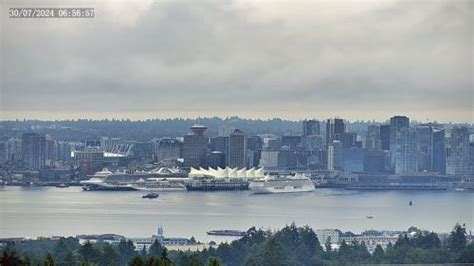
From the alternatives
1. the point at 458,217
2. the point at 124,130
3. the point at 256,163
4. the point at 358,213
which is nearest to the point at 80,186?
the point at 124,130

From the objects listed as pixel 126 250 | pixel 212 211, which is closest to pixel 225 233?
pixel 212 211

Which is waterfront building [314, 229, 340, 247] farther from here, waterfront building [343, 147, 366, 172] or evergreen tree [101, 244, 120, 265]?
evergreen tree [101, 244, 120, 265]

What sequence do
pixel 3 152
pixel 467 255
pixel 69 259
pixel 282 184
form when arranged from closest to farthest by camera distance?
pixel 69 259 → pixel 467 255 → pixel 3 152 → pixel 282 184

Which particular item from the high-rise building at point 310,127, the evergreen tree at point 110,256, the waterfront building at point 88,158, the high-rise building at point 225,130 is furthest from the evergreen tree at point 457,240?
the waterfront building at point 88,158

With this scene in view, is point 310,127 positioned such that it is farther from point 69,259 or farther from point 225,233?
point 69,259

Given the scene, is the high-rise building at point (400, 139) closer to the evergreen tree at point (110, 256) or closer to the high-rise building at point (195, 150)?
the high-rise building at point (195, 150)

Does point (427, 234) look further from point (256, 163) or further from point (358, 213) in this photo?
point (256, 163)

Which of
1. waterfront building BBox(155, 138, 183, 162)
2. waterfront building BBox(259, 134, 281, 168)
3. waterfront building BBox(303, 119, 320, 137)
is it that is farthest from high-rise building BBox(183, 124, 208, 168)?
waterfront building BBox(303, 119, 320, 137)
